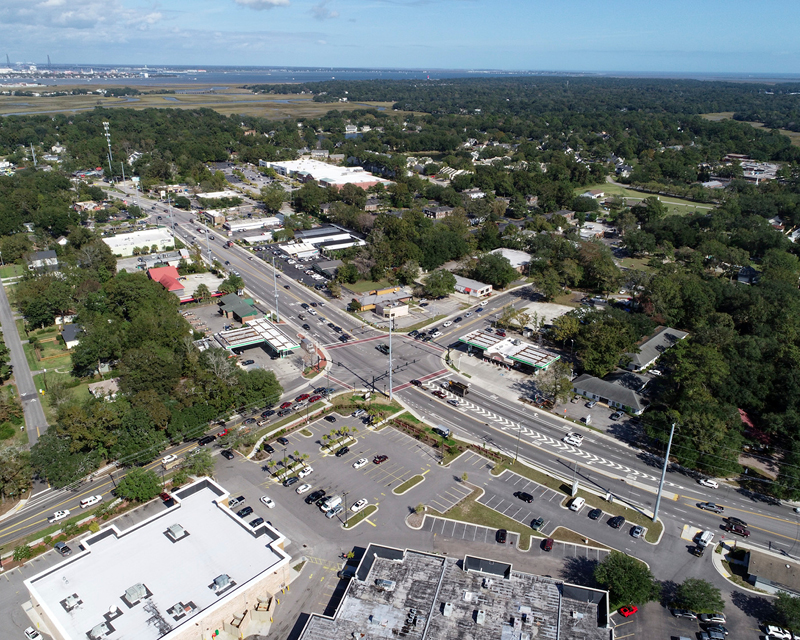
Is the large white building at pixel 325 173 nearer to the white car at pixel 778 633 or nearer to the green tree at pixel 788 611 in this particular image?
the green tree at pixel 788 611

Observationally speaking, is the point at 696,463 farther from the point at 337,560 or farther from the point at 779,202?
the point at 779,202

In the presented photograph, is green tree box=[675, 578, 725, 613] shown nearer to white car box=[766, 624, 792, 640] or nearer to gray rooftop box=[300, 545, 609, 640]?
white car box=[766, 624, 792, 640]

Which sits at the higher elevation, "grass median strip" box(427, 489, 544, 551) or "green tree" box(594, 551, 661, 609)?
"green tree" box(594, 551, 661, 609)

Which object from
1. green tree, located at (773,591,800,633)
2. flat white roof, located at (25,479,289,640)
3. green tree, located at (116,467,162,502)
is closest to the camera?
flat white roof, located at (25,479,289,640)

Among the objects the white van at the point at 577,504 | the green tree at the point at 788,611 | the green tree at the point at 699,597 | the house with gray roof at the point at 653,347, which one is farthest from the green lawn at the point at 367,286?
the green tree at the point at 788,611

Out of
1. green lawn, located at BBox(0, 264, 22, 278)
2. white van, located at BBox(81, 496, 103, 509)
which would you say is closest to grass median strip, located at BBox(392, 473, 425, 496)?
white van, located at BBox(81, 496, 103, 509)

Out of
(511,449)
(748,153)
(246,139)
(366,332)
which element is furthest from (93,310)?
(748,153)
